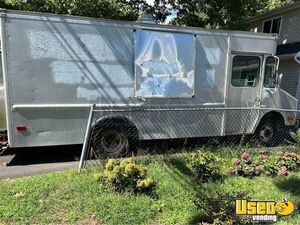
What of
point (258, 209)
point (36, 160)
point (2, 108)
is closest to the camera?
point (258, 209)

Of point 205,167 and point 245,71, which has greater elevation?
point 245,71

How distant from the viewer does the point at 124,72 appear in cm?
695

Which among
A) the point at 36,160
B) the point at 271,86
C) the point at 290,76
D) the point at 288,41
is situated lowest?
the point at 36,160

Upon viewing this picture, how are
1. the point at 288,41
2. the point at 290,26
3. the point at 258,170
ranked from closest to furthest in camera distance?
the point at 258,170 < the point at 290,26 < the point at 288,41

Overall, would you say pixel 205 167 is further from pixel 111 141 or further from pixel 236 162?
pixel 111 141

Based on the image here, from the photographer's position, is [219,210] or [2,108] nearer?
[219,210]

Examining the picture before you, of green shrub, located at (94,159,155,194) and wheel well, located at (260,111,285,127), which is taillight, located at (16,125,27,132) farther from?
wheel well, located at (260,111,285,127)

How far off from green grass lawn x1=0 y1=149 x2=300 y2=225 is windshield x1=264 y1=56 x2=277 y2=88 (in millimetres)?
3329

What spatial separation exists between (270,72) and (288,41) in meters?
10.2

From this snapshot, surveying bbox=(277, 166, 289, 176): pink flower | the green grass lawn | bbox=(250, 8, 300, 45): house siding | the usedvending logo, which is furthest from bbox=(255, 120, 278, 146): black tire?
bbox=(250, 8, 300, 45): house siding

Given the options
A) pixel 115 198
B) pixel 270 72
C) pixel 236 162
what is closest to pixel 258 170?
pixel 236 162

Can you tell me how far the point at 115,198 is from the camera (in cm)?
454

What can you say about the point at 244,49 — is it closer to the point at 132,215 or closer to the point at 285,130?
the point at 285,130

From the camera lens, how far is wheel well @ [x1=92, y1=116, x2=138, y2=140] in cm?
686
